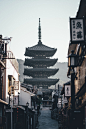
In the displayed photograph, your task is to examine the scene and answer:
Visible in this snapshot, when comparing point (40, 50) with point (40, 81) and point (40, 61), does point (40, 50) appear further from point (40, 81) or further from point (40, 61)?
point (40, 81)

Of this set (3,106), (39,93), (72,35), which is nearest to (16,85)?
(3,106)

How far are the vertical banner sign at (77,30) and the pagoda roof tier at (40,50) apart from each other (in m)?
62.1

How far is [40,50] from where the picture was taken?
258 feet

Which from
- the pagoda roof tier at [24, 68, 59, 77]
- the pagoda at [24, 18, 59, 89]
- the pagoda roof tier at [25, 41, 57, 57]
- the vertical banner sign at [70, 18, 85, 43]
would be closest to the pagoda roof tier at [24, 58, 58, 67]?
the pagoda at [24, 18, 59, 89]

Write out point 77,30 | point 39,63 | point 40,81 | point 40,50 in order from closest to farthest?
point 77,30 → point 40,50 → point 40,81 → point 39,63

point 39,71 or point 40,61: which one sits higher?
point 40,61

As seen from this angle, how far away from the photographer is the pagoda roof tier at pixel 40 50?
78000mm

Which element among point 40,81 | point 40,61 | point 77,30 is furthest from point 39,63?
point 77,30

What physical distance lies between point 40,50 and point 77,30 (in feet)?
210

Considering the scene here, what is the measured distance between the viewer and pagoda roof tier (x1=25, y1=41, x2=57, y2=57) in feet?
256

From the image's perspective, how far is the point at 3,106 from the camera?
27.2m

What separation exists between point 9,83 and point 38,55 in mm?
48931

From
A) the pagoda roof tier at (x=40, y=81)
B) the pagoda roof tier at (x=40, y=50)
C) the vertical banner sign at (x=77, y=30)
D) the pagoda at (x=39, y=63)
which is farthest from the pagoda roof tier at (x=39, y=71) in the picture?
the vertical banner sign at (x=77, y=30)

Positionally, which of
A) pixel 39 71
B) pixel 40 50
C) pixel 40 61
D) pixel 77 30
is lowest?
pixel 39 71
